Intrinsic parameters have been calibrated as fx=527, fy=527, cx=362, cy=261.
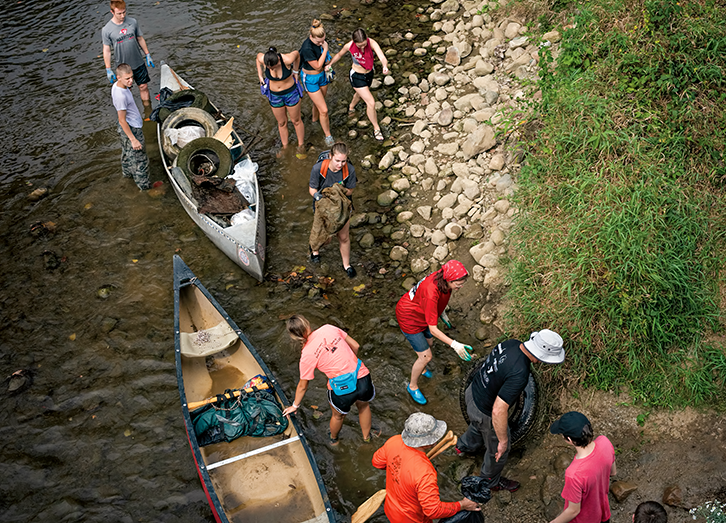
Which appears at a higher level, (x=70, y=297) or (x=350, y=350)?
(x=350, y=350)

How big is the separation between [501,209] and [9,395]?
7.29 metres

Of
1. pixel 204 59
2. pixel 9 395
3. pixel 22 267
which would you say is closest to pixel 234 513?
pixel 9 395

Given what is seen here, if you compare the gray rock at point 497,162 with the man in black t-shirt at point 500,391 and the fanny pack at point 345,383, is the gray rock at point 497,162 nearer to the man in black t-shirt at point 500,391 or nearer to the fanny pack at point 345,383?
the man in black t-shirt at point 500,391

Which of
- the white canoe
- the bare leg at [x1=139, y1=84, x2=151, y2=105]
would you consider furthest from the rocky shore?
the bare leg at [x1=139, y1=84, x2=151, y2=105]

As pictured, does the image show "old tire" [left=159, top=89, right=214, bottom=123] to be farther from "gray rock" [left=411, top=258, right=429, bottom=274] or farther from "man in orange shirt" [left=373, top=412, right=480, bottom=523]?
"man in orange shirt" [left=373, top=412, right=480, bottom=523]

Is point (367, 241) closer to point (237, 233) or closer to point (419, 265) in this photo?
point (419, 265)

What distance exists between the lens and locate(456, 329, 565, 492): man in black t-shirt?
4.61 m

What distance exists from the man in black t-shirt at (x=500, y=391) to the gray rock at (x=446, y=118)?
543 cm

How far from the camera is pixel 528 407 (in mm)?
5570

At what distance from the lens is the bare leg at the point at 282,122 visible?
9.67m

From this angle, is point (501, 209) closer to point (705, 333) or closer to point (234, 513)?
point (705, 333)

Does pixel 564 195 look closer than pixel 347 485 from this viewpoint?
No

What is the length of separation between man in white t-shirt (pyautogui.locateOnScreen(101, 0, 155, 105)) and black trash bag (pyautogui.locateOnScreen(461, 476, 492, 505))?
899cm

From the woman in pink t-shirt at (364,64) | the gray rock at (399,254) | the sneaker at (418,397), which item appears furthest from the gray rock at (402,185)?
the sneaker at (418,397)
